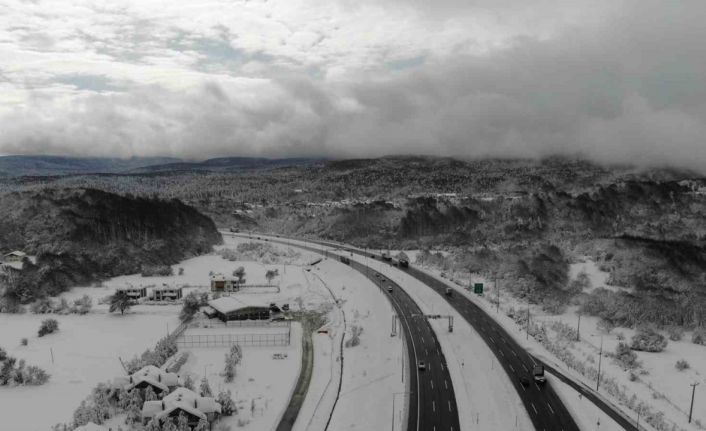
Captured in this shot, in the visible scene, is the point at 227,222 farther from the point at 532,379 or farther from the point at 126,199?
the point at 532,379

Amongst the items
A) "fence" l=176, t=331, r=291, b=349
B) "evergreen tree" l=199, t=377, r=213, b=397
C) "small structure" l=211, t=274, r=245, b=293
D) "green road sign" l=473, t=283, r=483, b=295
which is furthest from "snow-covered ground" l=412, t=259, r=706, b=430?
"small structure" l=211, t=274, r=245, b=293

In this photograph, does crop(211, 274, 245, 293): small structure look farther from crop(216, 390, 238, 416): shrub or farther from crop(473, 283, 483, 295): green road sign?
crop(216, 390, 238, 416): shrub

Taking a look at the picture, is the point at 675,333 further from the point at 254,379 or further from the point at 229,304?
the point at 229,304

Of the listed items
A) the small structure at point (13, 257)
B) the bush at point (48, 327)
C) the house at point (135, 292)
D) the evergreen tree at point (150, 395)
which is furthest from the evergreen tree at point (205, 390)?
the small structure at point (13, 257)

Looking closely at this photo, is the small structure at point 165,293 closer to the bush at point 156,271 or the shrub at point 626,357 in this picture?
the bush at point 156,271

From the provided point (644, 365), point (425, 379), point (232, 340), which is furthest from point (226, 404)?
point (644, 365)

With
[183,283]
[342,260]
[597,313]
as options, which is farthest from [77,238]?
[597,313]
